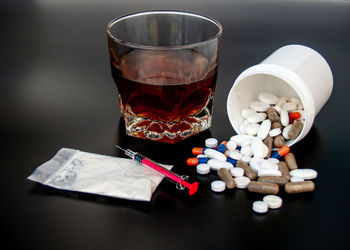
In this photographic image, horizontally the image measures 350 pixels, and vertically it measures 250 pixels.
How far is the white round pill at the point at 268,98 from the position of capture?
56.5 inches

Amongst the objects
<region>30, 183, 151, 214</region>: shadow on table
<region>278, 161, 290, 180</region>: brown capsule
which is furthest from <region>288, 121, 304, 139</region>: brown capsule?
<region>30, 183, 151, 214</region>: shadow on table

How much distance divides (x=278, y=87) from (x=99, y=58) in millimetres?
818

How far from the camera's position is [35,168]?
48.4 inches

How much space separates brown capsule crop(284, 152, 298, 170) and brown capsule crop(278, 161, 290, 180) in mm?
13

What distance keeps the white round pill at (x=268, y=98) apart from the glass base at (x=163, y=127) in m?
0.18

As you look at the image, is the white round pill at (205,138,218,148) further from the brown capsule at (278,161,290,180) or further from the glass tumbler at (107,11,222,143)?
the brown capsule at (278,161,290,180)

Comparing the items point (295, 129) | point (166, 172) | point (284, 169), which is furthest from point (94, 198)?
point (295, 129)

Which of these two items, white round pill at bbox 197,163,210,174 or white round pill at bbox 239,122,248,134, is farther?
white round pill at bbox 239,122,248,134

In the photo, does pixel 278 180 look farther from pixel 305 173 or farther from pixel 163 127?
pixel 163 127

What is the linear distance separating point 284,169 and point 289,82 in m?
0.24

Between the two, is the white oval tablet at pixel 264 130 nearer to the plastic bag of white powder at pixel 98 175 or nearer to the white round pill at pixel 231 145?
the white round pill at pixel 231 145

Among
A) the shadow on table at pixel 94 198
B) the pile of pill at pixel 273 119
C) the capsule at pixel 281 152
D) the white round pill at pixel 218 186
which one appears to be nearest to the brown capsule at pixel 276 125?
the pile of pill at pixel 273 119

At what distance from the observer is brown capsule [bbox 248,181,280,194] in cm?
112

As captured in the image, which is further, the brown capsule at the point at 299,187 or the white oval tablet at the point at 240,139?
the white oval tablet at the point at 240,139
